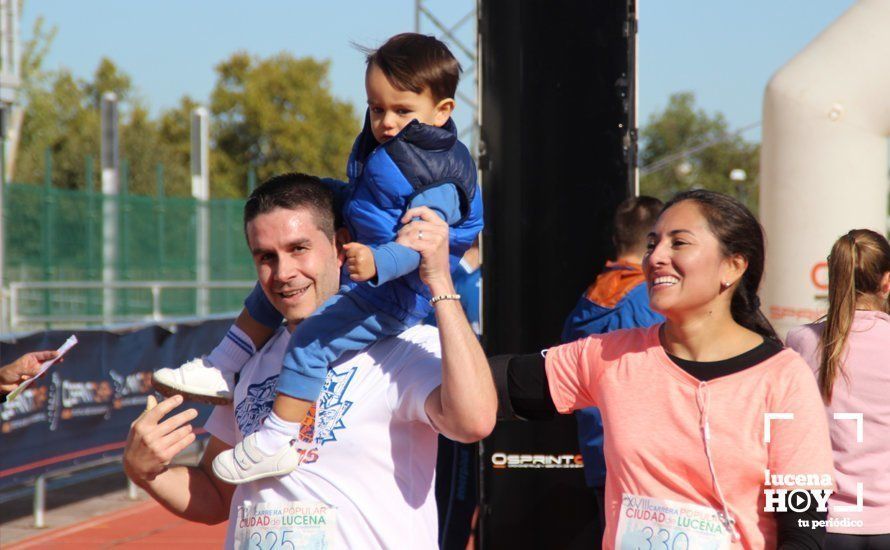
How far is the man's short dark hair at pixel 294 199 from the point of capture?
292 cm

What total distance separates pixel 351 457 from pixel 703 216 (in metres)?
1.04

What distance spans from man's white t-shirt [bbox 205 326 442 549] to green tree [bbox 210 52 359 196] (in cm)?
4716

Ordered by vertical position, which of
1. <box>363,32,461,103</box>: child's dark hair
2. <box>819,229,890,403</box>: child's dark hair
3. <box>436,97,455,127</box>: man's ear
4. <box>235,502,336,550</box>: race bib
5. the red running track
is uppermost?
<box>363,32,461,103</box>: child's dark hair

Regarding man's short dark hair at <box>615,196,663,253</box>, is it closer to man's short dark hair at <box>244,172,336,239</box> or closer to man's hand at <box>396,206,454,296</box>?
man's short dark hair at <box>244,172,336,239</box>

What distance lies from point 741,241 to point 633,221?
183 cm

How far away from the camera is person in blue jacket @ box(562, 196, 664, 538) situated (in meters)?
4.61

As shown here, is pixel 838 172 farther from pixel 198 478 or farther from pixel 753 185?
pixel 753 185

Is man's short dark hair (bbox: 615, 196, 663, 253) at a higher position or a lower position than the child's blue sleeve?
higher

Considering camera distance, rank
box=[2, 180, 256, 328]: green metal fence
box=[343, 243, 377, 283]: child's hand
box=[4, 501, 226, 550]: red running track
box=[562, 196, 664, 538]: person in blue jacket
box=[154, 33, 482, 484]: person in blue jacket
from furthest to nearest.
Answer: box=[2, 180, 256, 328]: green metal fence → box=[4, 501, 226, 550]: red running track → box=[562, 196, 664, 538]: person in blue jacket → box=[154, 33, 482, 484]: person in blue jacket → box=[343, 243, 377, 283]: child's hand

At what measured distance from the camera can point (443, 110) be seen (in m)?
3.38

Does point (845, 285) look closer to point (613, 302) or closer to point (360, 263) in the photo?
point (613, 302)

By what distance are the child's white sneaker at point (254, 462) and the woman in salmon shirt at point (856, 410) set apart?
2128mm

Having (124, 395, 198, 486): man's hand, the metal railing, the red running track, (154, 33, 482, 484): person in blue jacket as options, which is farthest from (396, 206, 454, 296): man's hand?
the metal railing

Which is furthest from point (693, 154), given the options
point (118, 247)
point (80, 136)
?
point (118, 247)
